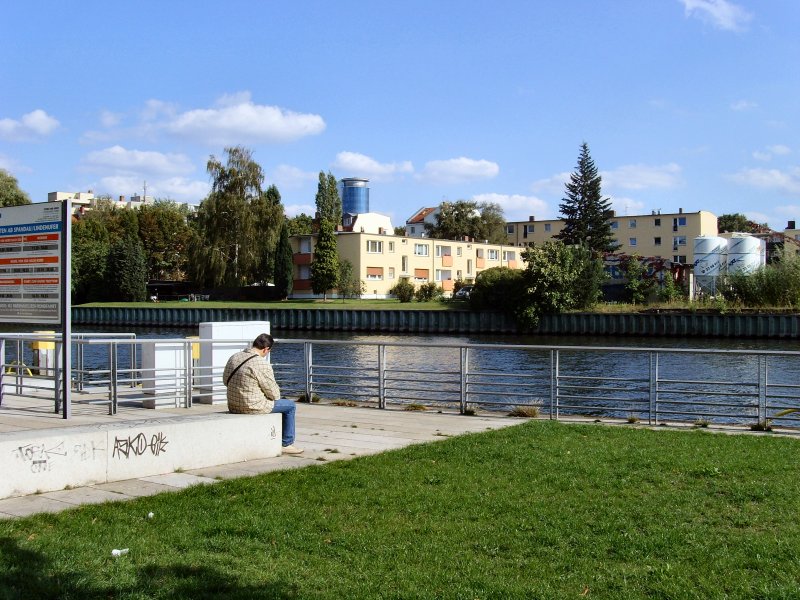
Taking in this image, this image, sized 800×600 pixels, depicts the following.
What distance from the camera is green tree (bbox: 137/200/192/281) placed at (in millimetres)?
101125

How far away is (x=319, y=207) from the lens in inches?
4668

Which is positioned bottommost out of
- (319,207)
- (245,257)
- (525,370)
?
(525,370)

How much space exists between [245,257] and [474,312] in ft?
98.5

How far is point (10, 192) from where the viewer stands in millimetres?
73500

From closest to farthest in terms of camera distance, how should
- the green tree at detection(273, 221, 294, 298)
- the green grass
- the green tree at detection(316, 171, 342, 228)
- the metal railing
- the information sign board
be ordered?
1. the green grass
2. the information sign board
3. the metal railing
4. the green tree at detection(273, 221, 294, 298)
5. the green tree at detection(316, 171, 342, 228)

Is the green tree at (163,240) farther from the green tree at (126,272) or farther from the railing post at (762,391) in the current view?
the railing post at (762,391)

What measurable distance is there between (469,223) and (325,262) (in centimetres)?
3846

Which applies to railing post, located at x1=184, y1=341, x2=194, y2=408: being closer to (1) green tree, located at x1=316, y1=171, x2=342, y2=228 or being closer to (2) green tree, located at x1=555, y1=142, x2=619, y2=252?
(2) green tree, located at x1=555, y1=142, x2=619, y2=252

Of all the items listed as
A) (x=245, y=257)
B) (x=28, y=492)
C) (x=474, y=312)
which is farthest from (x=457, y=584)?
(x=245, y=257)

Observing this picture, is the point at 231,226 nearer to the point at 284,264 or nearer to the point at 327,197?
the point at 284,264

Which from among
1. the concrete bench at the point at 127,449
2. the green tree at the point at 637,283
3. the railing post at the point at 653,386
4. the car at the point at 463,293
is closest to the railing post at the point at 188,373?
the concrete bench at the point at 127,449

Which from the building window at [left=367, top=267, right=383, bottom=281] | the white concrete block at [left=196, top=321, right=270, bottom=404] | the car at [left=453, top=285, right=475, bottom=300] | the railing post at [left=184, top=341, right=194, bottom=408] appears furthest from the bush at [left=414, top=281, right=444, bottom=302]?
the railing post at [left=184, top=341, right=194, bottom=408]

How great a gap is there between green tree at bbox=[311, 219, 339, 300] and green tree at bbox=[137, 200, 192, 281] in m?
24.8

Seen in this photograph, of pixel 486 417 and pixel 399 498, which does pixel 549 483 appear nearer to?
pixel 399 498
